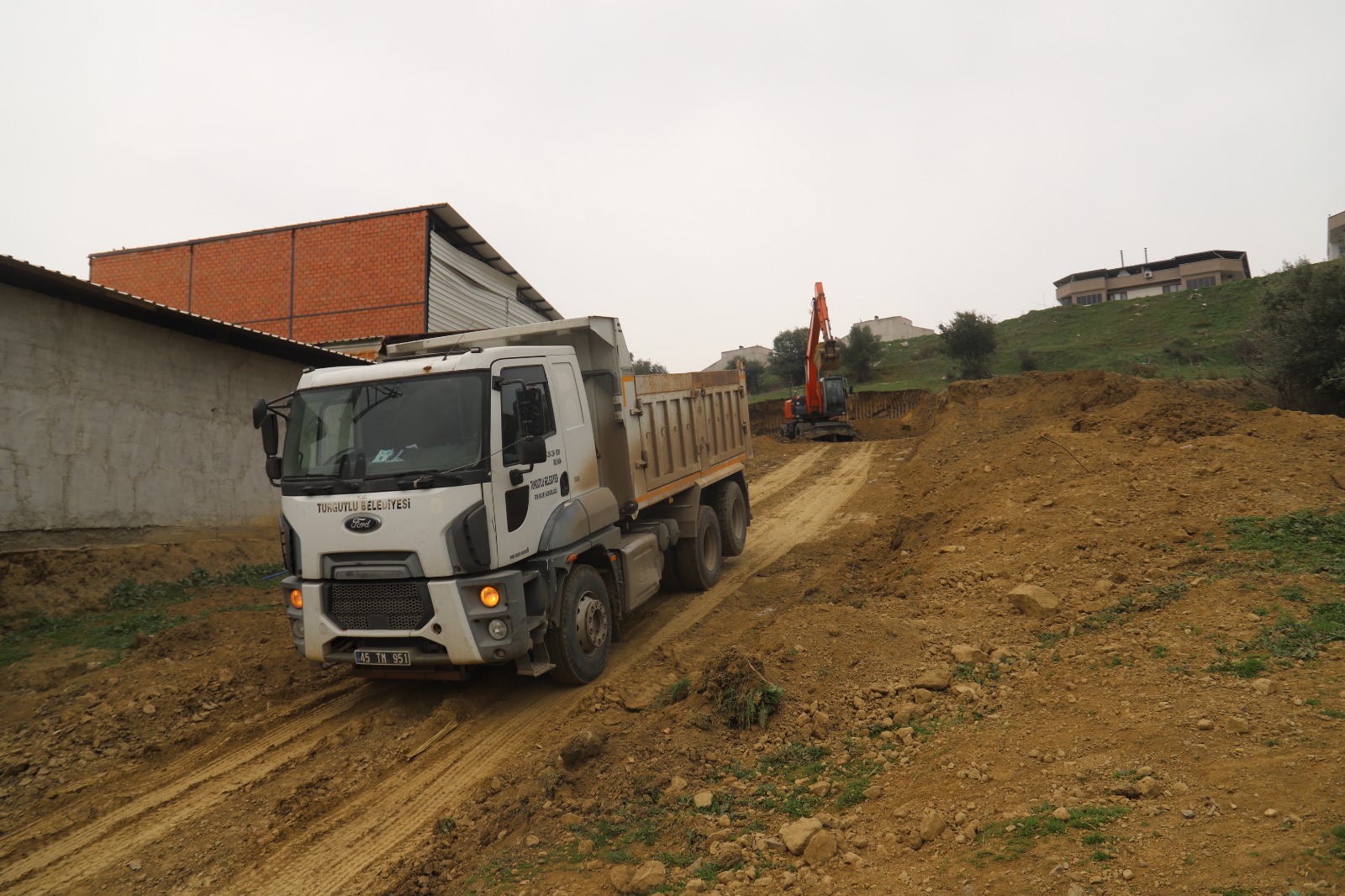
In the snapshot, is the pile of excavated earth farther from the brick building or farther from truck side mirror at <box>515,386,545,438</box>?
the brick building

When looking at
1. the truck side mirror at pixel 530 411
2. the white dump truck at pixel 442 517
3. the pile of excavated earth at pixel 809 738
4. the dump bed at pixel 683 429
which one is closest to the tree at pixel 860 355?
the dump bed at pixel 683 429

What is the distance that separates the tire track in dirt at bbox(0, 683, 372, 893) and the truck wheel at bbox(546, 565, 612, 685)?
1.82 meters

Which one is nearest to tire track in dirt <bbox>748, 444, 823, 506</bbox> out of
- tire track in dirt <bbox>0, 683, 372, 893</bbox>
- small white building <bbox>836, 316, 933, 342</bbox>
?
tire track in dirt <bbox>0, 683, 372, 893</bbox>

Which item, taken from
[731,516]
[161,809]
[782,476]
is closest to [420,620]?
[161,809]

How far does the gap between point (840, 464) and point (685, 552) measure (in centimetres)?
1266

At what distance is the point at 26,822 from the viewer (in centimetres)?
471

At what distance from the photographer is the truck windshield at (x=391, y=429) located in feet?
18.6

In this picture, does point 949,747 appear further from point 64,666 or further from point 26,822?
point 64,666

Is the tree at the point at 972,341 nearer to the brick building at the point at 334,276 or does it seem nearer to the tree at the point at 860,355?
the tree at the point at 860,355

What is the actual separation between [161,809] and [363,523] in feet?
7.09

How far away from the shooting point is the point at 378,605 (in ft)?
18.5

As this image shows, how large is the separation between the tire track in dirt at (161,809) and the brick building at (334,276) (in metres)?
13.0

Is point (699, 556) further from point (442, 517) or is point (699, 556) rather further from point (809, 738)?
point (442, 517)

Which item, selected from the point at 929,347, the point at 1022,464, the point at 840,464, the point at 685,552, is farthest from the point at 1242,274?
the point at 685,552
